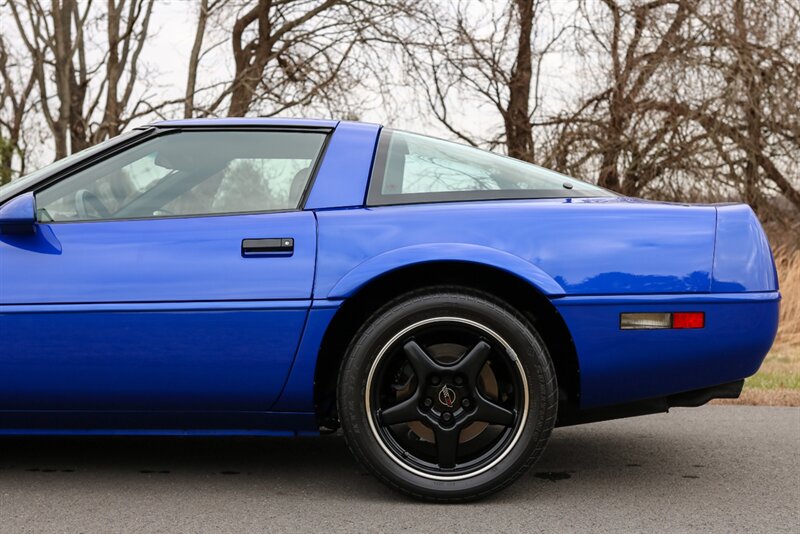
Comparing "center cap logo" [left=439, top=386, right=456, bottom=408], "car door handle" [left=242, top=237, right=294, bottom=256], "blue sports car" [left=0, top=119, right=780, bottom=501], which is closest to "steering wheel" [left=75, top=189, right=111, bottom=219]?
"blue sports car" [left=0, top=119, right=780, bottom=501]

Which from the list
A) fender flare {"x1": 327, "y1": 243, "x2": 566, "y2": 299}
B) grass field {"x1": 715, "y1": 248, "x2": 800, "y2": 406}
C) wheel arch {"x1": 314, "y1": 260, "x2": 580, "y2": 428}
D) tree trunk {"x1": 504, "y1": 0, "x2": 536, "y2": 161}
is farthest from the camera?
tree trunk {"x1": 504, "y1": 0, "x2": 536, "y2": 161}

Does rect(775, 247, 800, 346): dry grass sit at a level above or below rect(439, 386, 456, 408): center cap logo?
Answer: below

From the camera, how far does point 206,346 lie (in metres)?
3.10

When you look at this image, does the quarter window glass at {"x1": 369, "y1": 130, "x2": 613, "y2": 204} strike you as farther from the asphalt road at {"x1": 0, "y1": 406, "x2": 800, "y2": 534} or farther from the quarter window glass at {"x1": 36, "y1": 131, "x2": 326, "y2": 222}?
the asphalt road at {"x1": 0, "y1": 406, "x2": 800, "y2": 534}

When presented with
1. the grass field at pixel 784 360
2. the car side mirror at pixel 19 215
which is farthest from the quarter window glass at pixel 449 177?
the grass field at pixel 784 360

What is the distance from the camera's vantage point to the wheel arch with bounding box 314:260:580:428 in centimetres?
317

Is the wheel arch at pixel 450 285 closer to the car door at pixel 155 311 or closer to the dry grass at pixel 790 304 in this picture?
the car door at pixel 155 311

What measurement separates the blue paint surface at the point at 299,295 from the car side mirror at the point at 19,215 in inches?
1.3

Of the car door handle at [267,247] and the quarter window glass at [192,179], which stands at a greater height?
the quarter window glass at [192,179]

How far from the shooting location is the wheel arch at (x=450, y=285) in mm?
3168

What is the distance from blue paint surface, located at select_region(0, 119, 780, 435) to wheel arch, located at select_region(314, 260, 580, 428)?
8 centimetres

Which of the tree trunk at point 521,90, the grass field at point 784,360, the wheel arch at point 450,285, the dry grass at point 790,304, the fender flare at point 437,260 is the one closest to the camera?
the fender flare at point 437,260

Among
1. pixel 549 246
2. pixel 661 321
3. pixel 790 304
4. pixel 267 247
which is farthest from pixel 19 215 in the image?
pixel 790 304

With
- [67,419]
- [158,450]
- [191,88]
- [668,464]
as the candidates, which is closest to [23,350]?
[67,419]
